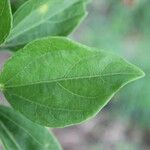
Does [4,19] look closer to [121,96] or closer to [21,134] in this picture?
[21,134]

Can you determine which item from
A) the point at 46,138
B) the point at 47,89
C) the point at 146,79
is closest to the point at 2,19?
the point at 47,89

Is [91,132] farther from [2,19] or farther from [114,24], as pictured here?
[2,19]

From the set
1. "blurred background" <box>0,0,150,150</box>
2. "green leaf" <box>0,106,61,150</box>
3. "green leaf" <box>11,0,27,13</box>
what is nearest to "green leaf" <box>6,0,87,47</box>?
"green leaf" <box>11,0,27,13</box>

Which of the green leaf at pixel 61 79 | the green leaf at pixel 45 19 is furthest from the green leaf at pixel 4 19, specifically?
the green leaf at pixel 45 19

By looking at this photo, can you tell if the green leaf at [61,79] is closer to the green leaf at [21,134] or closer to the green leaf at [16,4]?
the green leaf at [21,134]

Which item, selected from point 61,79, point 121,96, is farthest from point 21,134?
point 121,96

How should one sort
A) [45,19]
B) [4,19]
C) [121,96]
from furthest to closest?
[121,96] → [45,19] → [4,19]
